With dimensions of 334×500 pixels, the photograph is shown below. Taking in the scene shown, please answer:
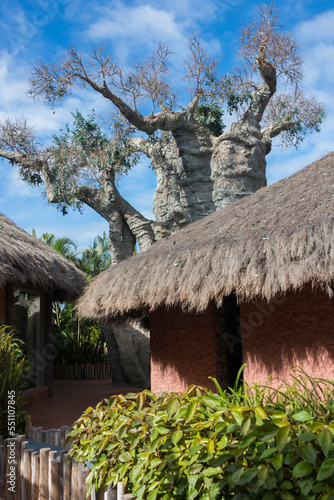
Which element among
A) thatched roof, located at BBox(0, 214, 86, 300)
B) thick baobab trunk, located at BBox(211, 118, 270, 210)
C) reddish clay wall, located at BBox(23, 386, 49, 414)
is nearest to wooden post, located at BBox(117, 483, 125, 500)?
thatched roof, located at BBox(0, 214, 86, 300)

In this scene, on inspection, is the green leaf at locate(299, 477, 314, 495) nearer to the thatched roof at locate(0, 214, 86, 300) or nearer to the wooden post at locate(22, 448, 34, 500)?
the wooden post at locate(22, 448, 34, 500)

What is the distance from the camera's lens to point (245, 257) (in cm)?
433

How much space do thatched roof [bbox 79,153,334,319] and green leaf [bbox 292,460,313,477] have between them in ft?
5.96

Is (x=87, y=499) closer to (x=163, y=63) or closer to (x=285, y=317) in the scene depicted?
(x=285, y=317)

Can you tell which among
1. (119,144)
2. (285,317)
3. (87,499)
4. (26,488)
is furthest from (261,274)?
(119,144)

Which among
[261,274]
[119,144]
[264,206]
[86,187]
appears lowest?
[261,274]

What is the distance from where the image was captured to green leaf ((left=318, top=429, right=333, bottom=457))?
7.14ft

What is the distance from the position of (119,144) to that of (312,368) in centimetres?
895

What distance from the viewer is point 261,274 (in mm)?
4094

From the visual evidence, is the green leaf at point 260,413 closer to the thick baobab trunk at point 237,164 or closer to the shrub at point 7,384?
the shrub at point 7,384

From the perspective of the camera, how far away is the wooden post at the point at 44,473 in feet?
11.6

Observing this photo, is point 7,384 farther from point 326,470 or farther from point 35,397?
point 326,470

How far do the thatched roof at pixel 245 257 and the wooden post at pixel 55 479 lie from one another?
1.89 metres

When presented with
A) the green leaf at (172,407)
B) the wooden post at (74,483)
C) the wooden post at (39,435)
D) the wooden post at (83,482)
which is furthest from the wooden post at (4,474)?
the green leaf at (172,407)
